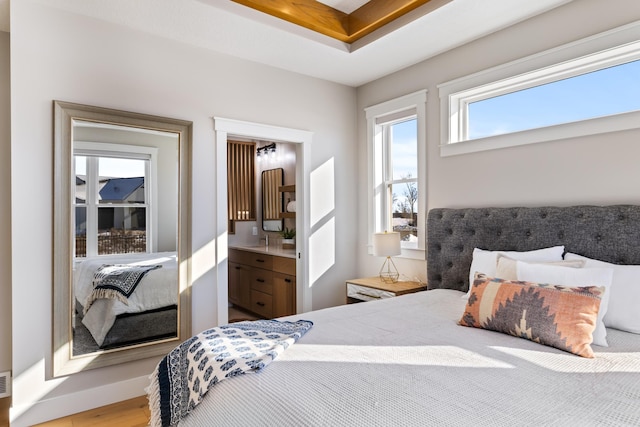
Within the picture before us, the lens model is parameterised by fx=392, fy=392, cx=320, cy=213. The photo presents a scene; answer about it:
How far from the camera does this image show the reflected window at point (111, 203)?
265 centimetres

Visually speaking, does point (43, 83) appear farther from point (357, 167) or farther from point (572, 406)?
point (572, 406)

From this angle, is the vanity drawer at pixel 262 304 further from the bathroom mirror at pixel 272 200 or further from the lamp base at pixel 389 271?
the lamp base at pixel 389 271

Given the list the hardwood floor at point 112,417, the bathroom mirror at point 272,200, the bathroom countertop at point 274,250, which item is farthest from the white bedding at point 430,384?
the bathroom mirror at point 272,200

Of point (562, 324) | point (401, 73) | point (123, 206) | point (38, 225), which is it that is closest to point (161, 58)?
point (123, 206)

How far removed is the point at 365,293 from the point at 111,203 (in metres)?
2.12

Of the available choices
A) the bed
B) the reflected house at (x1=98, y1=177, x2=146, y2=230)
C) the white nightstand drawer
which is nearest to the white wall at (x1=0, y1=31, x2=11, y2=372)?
the reflected house at (x1=98, y1=177, x2=146, y2=230)

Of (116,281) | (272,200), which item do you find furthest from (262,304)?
(116,281)

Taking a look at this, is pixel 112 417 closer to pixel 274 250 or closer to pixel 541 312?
pixel 274 250

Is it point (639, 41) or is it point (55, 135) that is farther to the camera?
point (55, 135)

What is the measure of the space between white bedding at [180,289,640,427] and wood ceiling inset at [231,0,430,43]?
2.14 meters

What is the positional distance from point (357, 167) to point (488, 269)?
1931 millimetres

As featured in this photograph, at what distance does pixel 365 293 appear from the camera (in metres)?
3.40

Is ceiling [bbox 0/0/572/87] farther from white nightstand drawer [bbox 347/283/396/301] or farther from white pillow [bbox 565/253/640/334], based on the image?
white nightstand drawer [bbox 347/283/396/301]

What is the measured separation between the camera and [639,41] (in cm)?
220
